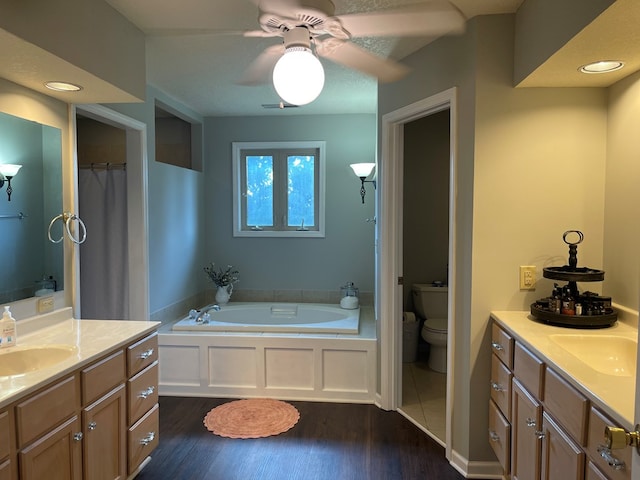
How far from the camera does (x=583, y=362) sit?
156cm

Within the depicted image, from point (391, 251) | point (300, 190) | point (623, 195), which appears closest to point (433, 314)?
point (391, 251)

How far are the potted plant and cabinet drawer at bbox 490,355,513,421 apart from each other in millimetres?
2848

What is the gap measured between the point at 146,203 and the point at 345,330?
6.09 feet

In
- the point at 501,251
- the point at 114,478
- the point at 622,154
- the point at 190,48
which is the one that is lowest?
the point at 114,478

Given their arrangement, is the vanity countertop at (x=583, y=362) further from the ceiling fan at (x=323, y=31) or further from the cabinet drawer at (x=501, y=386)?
the ceiling fan at (x=323, y=31)

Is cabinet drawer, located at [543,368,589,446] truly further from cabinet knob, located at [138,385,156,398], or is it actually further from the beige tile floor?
cabinet knob, located at [138,385,156,398]

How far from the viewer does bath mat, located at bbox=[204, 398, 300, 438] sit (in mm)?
2871

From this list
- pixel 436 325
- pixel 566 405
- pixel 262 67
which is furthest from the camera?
pixel 436 325

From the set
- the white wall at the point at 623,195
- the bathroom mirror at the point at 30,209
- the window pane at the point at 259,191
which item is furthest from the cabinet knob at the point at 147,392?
the window pane at the point at 259,191

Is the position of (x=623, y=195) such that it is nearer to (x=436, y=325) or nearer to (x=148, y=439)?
(x=436, y=325)

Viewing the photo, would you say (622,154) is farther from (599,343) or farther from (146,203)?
(146,203)

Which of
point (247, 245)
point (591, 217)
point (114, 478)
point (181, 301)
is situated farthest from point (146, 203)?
point (591, 217)

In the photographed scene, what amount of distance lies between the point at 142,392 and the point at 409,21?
7.67 feet

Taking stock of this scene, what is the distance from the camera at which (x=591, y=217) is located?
226 cm
